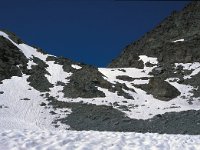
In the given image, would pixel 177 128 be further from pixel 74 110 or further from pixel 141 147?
pixel 141 147

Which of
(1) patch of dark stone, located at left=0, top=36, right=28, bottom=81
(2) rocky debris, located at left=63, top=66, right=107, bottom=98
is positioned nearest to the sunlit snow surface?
(2) rocky debris, located at left=63, top=66, right=107, bottom=98

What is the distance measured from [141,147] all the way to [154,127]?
18.6m

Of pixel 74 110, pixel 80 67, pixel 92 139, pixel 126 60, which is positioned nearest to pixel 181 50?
pixel 126 60

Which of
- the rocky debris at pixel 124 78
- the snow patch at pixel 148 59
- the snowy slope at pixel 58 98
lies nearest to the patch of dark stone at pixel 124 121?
the snowy slope at pixel 58 98

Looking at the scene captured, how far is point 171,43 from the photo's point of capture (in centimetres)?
7994

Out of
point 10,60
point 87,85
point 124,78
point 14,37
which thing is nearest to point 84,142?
point 87,85

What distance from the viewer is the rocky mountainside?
32.6 m

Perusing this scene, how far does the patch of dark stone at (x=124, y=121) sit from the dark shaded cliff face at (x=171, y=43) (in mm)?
34392

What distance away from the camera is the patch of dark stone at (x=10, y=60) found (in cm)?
4716

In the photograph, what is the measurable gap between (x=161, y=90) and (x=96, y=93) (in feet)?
31.4

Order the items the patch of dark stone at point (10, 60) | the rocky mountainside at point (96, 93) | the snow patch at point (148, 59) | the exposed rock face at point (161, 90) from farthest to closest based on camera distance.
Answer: the snow patch at point (148, 59) < the exposed rock face at point (161, 90) < the patch of dark stone at point (10, 60) < the rocky mountainside at point (96, 93)

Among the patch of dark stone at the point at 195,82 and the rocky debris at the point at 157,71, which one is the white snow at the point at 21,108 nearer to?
the patch of dark stone at the point at 195,82

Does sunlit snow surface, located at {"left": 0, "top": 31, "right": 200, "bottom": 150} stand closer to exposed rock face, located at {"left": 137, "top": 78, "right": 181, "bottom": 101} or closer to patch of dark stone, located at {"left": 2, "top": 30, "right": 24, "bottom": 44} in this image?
exposed rock face, located at {"left": 137, "top": 78, "right": 181, "bottom": 101}

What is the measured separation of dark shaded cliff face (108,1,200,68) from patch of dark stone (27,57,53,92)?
24.5 m
